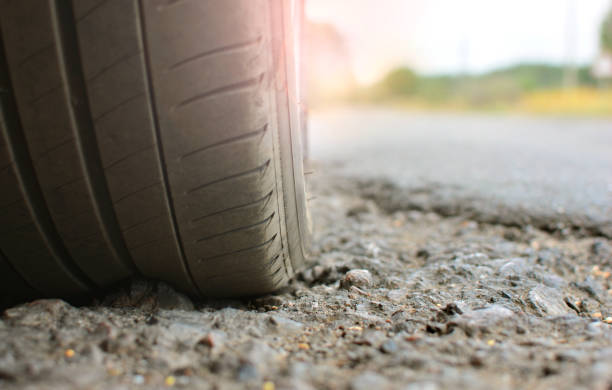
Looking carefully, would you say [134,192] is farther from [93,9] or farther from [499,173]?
[499,173]

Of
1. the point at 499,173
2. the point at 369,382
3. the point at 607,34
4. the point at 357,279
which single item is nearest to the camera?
the point at 369,382

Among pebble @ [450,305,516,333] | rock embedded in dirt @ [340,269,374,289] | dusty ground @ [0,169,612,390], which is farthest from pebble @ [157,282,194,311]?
pebble @ [450,305,516,333]

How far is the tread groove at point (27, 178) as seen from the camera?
998 millimetres

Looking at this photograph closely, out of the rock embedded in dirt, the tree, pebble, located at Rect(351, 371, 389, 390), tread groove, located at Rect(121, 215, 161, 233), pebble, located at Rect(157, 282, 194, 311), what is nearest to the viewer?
pebble, located at Rect(351, 371, 389, 390)

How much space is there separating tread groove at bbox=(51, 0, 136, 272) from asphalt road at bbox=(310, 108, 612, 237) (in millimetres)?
1881

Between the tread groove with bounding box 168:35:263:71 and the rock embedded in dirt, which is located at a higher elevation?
the tread groove with bounding box 168:35:263:71

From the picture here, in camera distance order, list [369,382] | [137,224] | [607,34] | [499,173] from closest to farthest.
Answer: [369,382], [137,224], [499,173], [607,34]

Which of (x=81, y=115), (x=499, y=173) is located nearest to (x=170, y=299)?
(x=81, y=115)

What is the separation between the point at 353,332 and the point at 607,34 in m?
32.0

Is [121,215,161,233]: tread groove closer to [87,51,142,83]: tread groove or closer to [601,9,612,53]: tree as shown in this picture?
[87,51,142,83]: tread groove

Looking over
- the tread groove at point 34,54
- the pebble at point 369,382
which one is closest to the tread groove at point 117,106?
the tread groove at point 34,54

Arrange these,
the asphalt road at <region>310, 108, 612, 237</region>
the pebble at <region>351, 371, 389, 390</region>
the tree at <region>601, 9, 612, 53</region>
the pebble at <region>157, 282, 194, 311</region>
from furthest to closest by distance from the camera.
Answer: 1. the tree at <region>601, 9, 612, 53</region>
2. the asphalt road at <region>310, 108, 612, 237</region>
3. the pebble at <region>157, 282, 194, 311</region>
4. the pebble at <region>351, 371, 389, 390</region>

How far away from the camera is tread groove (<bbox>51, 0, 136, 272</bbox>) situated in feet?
3.07

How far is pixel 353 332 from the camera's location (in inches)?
46.2
